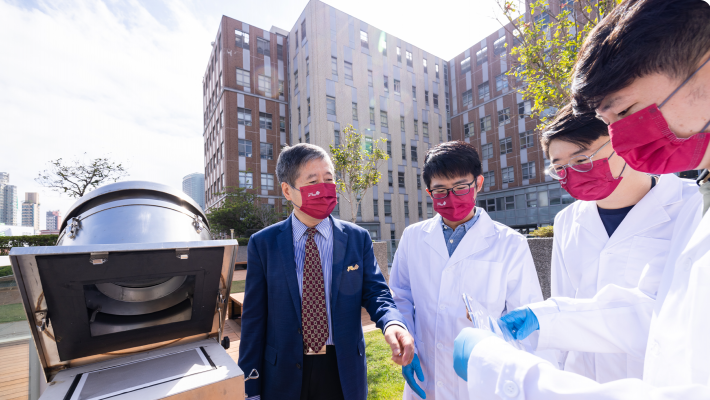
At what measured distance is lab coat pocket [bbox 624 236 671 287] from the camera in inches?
64.2

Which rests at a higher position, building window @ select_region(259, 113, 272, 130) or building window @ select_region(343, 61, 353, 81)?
building window @ select_region(343, 61, 353, 81)

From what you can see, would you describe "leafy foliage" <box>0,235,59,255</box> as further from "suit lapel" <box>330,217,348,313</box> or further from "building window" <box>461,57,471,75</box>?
"building window" <box>461,57,471,75</box>

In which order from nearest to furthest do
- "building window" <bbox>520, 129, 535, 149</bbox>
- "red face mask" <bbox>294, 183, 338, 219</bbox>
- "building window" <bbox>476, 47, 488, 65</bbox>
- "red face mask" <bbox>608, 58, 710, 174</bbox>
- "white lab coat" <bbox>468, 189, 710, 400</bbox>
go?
"white lab coat" <bbox>468, 189, 710, 400</bbox>
"red face mask" <bbox>608, 58, 710, 174</bbox>
"red face mask" <bbox>294, 183, 338, 219</bbox>
"building window" <bbox>520, 129, 535, 149</bbox>
"building window" <bbox>476, 47, 488, 65</bbox>

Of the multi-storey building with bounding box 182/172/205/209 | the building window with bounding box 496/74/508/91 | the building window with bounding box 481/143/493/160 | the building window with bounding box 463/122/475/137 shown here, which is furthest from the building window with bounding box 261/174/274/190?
the multi-storey building with bounding box 182/172/205/209

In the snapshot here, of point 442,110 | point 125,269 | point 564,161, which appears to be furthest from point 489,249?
point 442,110

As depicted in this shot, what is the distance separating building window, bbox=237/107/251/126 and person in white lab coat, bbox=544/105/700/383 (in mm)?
26601

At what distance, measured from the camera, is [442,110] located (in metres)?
31.8

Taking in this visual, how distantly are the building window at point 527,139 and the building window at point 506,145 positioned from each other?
101 centimetres

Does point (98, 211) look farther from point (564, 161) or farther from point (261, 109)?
point (261, 109)

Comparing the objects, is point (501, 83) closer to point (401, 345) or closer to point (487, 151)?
point (487, 151)

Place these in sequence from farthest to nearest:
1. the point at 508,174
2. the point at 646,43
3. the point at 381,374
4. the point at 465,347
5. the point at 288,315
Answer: the point at 508,174, the point at 381,374, the point at 288,315, the point at 465,347, the point at 646,43

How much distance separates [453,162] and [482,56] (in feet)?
104

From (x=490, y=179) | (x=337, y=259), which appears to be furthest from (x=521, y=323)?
(x=490, y=179)

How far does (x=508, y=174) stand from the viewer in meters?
26.8
